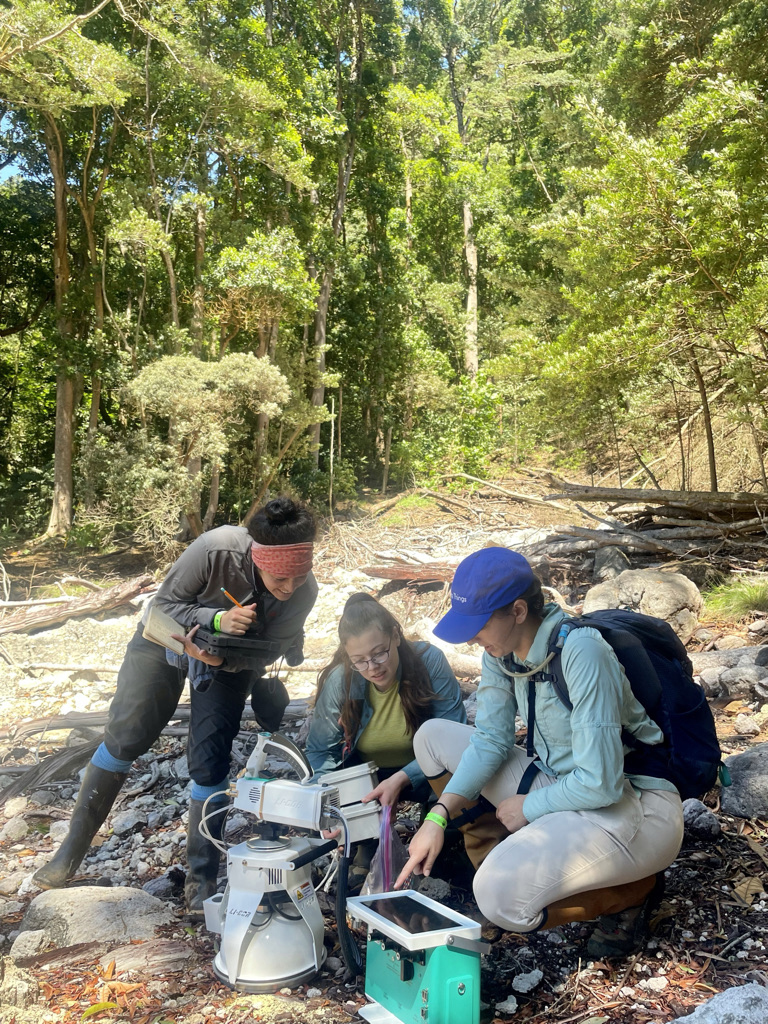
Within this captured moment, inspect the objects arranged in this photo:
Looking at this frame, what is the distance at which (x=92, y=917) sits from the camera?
2.70m

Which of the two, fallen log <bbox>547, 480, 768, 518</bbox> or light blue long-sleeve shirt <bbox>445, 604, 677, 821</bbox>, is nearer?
light blue long-sleeve shirt <bbox>445, 604, 677, 821</bbox>

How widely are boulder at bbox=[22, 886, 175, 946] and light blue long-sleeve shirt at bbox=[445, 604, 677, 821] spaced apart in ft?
4.09

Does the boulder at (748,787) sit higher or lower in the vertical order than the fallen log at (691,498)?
lower

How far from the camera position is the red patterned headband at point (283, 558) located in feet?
9.39

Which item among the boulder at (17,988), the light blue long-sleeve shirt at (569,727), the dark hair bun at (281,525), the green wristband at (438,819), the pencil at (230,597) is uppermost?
the dark hair bun at (281,525)

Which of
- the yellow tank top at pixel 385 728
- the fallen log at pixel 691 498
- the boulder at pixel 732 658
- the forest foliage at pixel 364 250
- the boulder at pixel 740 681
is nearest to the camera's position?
the yellow tank top at pixel 385 728

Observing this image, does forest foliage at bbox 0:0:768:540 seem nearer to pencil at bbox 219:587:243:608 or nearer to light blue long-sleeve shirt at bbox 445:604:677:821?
light blue long-sleeve shirt at bbox 445:604:677:821

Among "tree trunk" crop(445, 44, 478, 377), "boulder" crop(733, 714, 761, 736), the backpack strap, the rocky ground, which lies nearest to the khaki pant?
the backpack strap

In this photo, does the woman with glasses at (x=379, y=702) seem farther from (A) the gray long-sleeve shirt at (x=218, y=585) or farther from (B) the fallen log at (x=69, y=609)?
(B) the fallen log at (x=69, y=609)

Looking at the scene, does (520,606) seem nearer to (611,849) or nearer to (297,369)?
(611,849)

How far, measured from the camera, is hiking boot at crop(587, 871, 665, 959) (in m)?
2.32

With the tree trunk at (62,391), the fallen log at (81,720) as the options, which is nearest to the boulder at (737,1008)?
the fallen log at (81,720)

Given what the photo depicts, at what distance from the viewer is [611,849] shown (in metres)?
2.17

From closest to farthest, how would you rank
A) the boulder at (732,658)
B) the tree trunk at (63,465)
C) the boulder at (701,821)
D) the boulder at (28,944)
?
the boulder at (28,944) → the boulder at (701,821) → the boulder at (732,658) → the tree trunk at (63,465)
